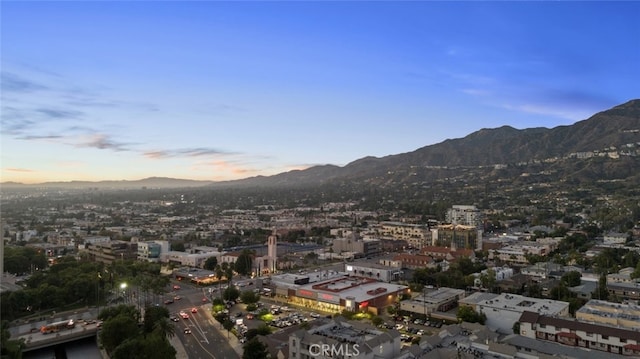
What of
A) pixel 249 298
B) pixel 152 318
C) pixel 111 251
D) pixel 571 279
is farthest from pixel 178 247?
pixel 571 279

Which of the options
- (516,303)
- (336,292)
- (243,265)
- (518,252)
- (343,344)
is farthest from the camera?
(518,252)

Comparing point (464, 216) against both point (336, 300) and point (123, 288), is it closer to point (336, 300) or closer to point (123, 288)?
point (336, 300)

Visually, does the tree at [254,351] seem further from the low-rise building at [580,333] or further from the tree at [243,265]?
the tree at [243,265]

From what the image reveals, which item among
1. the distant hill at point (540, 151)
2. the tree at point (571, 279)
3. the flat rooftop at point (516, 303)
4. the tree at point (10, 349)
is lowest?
the tree at point (571, 279)

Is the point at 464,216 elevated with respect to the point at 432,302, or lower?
elevated

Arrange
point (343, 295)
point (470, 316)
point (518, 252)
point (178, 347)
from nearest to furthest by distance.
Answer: point (178, 347) < point (470, 316) < point (343, 295) < point (518, 252)

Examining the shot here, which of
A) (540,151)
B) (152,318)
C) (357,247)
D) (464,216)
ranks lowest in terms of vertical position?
(357,247)

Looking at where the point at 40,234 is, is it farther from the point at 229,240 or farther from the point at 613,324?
the point at 613,324

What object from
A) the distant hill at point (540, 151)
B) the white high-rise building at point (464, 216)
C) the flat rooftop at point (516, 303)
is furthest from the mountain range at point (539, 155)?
the flat rooftop at point (516, 303)

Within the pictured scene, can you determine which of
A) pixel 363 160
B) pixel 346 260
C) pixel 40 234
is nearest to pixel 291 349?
pixel 346 260
